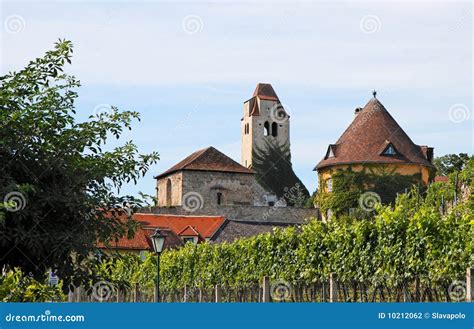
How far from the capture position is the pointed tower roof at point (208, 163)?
221 ft

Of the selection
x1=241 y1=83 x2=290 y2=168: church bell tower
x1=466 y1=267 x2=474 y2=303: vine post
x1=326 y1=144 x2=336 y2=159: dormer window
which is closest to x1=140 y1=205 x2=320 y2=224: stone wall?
x1=326 y1=144 x2=336 y2=159: dormer window

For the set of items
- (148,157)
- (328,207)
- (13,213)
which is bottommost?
(13,213)

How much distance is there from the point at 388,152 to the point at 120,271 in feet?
85.2

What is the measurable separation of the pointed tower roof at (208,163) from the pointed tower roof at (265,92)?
21874 millimetres

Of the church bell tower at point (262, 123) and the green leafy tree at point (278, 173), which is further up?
the church bell tower at point (262, 123)

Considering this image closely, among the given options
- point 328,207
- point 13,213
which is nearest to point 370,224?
point 13,213

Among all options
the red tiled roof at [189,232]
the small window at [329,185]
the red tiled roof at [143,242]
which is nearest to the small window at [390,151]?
the small window at [329,185]

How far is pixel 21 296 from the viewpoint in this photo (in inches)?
420

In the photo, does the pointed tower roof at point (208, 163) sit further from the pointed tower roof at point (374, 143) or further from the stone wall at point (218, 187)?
the pointed tower roof at point (374, 143)

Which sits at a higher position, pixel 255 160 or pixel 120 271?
pixel 255 160

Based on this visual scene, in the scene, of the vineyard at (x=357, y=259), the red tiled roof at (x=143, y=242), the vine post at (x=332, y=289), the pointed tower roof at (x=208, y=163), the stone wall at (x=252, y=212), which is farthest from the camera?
the pointed tower roof at (x=208, y=163)

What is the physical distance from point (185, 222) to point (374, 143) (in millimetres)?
13412

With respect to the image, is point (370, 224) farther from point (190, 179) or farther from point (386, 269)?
point (190, 179)

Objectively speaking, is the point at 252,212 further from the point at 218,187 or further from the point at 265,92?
the point at 265,92
